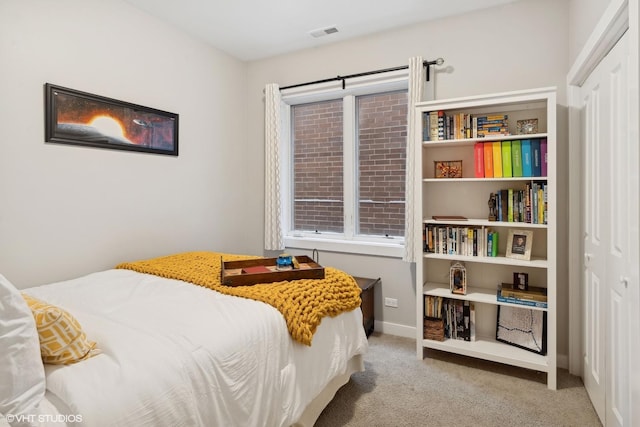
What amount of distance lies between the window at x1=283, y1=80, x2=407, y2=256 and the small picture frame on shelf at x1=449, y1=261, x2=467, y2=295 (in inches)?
22.2

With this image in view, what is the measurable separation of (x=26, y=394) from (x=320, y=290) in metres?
1.21

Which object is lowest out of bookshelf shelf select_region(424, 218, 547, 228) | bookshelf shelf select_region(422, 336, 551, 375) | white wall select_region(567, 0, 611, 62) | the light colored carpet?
the light colored carpet

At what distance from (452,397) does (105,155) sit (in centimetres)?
280

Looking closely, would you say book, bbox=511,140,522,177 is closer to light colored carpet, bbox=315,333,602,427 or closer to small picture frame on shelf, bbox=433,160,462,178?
small picture frame on shelf, bbox=433,160,462,178

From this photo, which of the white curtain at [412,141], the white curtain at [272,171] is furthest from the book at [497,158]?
the white curtain at [272,171]

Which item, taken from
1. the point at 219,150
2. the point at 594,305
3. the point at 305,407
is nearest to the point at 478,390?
the point at 594,305

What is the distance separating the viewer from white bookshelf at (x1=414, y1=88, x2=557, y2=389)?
85.4 inches

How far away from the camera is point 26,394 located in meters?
0.89

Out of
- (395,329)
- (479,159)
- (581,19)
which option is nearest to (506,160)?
(479,159)

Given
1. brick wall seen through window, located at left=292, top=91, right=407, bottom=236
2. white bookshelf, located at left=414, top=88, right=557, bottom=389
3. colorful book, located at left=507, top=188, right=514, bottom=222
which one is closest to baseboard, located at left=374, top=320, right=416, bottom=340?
white bookshelf, located at left=414, top=88, right=557, bottom=389

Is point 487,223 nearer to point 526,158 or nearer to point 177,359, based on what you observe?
point 526,158

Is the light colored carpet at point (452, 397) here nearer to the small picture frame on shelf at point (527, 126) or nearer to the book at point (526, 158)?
the book at point (526, 158)

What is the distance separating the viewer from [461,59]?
271 centimetres

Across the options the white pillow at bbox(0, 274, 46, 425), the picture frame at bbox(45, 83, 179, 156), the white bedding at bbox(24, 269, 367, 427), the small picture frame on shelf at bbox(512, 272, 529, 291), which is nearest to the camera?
the white pillow at bbox(0, 274, 46, 425)
